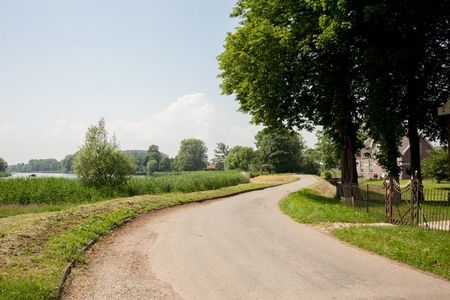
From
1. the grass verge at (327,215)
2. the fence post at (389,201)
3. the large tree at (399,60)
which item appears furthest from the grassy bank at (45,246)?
the large tree at (399,60)

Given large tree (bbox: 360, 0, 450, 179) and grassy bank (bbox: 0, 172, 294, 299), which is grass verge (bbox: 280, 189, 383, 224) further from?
grassy bank (bbox: 0, 172, 294, 299)

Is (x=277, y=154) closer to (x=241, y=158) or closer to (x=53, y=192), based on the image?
(x=241, y=158)

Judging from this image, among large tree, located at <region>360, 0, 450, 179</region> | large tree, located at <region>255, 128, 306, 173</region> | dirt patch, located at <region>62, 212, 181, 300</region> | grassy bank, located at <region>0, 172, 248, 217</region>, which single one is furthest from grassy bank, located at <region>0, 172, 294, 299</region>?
large tree, located at <region>255, 128, 306, 173</region>

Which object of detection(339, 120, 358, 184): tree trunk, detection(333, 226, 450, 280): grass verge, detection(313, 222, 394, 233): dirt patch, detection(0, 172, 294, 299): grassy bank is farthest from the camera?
detection(339, 120, 358, 184): tree trunk

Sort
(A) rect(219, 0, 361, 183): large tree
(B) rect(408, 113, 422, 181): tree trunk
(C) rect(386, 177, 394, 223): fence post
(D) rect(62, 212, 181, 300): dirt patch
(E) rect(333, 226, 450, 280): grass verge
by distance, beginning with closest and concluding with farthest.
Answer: (D) rect(62, 212, 181, 300): dirt patch
(E) rect(333, 226, 450, 280): grass verge
(C) rect(386, 177, 394, 223): fence post
(A) rect(219, 0, 361, 183): large tree
(B) rect(408, 113, 422, 181): tree trunk

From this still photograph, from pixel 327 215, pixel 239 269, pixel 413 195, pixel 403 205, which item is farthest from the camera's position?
pixel 327 215

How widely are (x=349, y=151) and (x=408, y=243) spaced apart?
1638 cm

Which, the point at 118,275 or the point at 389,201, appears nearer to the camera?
the point at 118,275

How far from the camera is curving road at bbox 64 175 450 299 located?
816 centimetres

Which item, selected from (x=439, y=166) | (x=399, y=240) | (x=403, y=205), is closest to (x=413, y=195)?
(x=403, y=205)

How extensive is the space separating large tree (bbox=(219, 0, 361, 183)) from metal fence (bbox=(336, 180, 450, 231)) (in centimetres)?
713

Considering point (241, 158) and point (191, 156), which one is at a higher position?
point (191, 156)

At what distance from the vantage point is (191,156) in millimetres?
164375

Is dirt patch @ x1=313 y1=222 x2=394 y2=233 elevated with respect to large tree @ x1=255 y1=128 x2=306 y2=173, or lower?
lower
